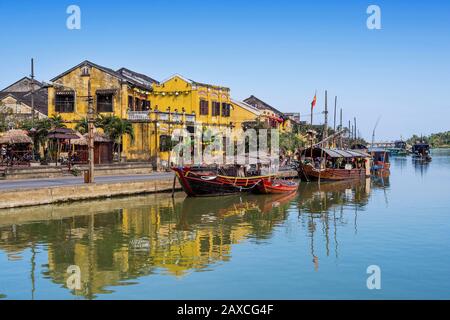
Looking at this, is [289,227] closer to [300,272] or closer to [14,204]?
[300,272]

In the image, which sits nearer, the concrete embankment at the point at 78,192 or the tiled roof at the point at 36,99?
the concrete embankment at the point at 78,192

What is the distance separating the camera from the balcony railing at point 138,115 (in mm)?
42531

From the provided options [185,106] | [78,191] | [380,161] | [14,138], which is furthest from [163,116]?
[380,161]

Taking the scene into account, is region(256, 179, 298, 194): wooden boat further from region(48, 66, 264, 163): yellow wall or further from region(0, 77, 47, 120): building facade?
region(0, 77, 47, 120): building facade

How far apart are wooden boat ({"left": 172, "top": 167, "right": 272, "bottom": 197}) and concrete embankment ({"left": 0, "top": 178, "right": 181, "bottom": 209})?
2.05 m

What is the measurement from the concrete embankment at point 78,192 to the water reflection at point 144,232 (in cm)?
51

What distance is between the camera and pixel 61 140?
128 ft

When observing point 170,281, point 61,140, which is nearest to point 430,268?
point 170,281

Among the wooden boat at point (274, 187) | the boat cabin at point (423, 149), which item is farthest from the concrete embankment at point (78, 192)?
the boat cabin at point (423, 149)

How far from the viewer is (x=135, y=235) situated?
799 inches
